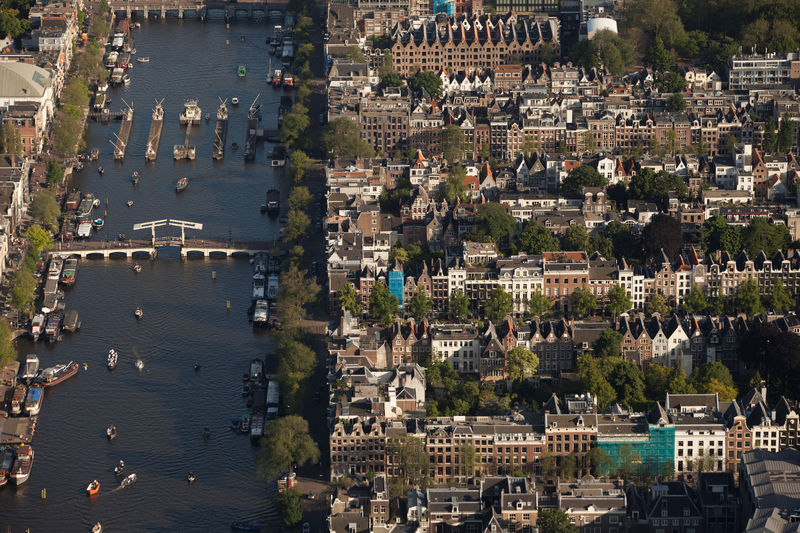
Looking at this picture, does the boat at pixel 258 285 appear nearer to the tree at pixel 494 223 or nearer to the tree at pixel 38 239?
the tree at pixel 494 223

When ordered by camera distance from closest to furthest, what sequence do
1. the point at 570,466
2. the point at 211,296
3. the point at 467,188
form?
the point at 570,466 → the point at 211,296 → the point at 467,188

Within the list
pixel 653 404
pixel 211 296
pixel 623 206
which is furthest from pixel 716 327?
pixel 211 296

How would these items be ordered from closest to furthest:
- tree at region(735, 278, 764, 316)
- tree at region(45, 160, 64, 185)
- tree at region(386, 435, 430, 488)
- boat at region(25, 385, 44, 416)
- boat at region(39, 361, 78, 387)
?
tree at region(386, 435, 430, 488), boat at region(25, 385, 44, 416), boat at region(39, 361, 78, 387), tree at region(735, 278, 764, 316), tree at region(45, 160, 64, 185)

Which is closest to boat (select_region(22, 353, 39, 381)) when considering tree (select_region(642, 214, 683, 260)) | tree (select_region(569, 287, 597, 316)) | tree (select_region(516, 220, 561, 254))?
tree (select_region(516, 220, 561, 254))

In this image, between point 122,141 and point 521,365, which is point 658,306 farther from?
point 122,141

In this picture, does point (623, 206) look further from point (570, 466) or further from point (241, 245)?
point (570, 466)

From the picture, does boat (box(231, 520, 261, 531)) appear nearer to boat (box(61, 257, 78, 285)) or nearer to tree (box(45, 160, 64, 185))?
boat (box(61, 257, 78, 285))
